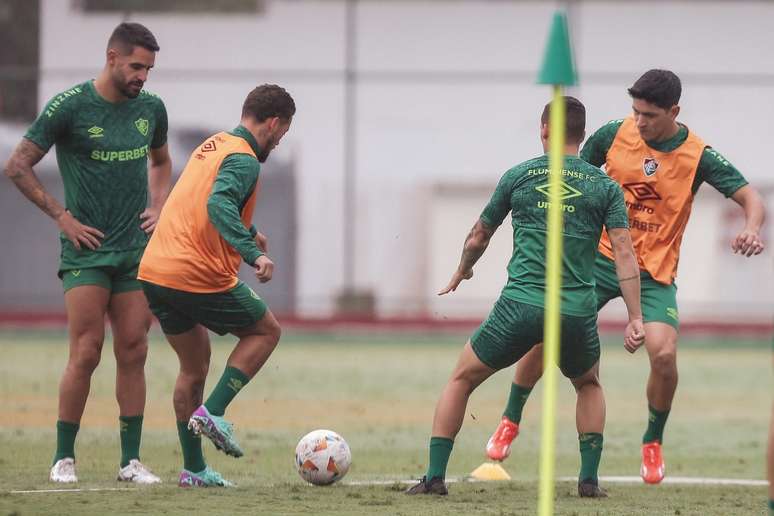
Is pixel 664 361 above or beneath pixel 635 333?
beneath

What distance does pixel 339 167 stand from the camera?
97.0ft

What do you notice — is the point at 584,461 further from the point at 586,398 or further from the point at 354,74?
the point at 354,74

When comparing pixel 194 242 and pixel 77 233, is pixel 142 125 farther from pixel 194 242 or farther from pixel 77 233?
pixel 194 242

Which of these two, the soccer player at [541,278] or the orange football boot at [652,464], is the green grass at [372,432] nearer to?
the orange football boot at [652,464]

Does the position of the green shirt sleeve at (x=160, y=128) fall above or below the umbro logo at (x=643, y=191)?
above

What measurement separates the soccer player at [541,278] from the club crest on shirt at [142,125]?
7.24 feet

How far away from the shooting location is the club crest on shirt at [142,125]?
854 cm

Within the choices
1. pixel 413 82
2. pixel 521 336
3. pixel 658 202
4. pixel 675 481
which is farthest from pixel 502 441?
pixel 413 82

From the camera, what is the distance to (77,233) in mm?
8266

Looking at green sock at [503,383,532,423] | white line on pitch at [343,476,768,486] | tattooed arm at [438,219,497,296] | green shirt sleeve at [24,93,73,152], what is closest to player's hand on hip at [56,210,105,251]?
green shirt sleeve at [24,93,73,152]

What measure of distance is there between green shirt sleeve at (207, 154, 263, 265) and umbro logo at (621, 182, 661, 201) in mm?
2568

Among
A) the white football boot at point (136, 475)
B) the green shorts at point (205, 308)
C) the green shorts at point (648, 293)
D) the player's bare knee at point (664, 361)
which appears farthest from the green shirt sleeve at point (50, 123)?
the player's bare knee at point (664, 361)

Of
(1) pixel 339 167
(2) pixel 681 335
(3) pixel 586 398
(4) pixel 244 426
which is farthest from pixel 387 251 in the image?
(3) pixel 586 398

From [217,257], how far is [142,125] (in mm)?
1221
